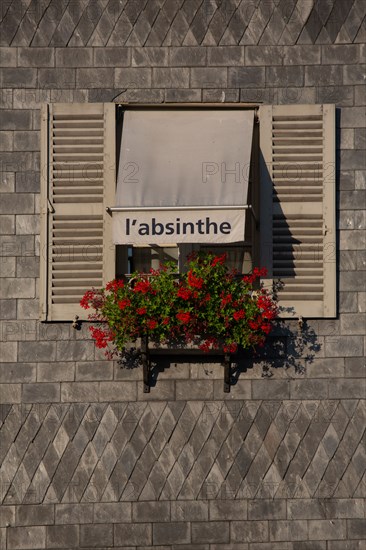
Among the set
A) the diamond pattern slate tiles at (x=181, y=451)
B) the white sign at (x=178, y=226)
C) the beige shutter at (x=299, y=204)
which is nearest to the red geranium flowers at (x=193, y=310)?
the white sign at (x=178, y=226)

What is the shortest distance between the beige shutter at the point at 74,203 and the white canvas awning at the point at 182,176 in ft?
1.39

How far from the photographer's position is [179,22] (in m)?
13.8

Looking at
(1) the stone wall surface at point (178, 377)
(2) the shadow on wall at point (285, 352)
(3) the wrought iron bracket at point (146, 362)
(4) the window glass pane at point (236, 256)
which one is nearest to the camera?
(3) the wrought iron bracket at point (146, 362)

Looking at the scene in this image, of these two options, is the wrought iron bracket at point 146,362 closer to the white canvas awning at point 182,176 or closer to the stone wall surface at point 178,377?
the stone wall surface at point 178,377

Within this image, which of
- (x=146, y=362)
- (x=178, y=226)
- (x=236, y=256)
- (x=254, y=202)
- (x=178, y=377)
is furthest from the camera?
(x=236, y=256)

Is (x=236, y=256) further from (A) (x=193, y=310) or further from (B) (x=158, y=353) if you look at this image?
(B) (x=158, y=353)

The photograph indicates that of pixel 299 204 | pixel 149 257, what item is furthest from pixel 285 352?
pixel 149 257

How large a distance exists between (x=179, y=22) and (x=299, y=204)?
2488 mm

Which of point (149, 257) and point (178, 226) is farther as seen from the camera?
point (149, 257)

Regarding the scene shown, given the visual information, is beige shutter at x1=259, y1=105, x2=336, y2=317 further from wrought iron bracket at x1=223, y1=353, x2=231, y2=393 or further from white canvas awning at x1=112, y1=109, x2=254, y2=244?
wrought iron bracket at x1=223, y1=353, x2=231, y2=393

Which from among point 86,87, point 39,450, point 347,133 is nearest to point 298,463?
point 39,450

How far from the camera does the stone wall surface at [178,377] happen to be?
42.9 feet

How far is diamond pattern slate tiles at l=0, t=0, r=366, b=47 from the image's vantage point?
13.8m

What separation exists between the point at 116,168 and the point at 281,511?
164 inches
